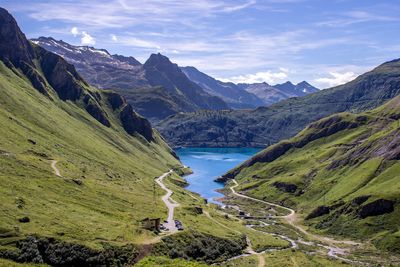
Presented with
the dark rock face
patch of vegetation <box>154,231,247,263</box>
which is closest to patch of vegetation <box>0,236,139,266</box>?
patch of vegetation <box>154,231,247,263</box>

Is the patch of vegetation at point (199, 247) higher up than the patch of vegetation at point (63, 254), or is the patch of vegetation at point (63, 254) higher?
the patch of vegetation at point (63, 254)

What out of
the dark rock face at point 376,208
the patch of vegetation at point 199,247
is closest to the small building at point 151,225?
the patch of vegetation at point 199,247

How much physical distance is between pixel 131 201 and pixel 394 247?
9554 cm

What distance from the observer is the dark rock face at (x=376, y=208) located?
18238cm

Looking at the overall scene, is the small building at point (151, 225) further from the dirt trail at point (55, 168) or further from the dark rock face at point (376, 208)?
the dark rock face at point (376, 208)

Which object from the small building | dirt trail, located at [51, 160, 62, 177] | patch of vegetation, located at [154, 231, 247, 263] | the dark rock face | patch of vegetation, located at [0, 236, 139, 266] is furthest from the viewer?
the dark rock face

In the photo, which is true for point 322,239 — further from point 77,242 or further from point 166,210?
point 77,242

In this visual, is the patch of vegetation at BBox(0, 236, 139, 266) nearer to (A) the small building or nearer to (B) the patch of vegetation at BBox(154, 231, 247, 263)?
(B) the patch of vegetation at BBox(154, 231, 247, 263)

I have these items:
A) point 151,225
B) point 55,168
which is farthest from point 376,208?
point 55,168

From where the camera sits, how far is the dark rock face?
18238cm

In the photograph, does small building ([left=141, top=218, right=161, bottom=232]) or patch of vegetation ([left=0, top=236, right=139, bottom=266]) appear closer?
patch of vegetation ([left=0, top=236, right=139, bottom=266])

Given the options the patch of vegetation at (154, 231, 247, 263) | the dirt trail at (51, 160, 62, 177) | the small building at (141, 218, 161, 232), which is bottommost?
the patch of vegetation at (154, 231, 247, 263)

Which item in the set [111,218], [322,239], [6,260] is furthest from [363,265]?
[6,260]

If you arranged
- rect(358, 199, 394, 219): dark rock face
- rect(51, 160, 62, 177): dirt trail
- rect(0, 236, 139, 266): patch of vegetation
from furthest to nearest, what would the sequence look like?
rect(358, 199, 394, 219): dark rock face, rect(51, 160, 62, 177): dirt trail, rect(0, 236, 139, 266): patch of vegetation
